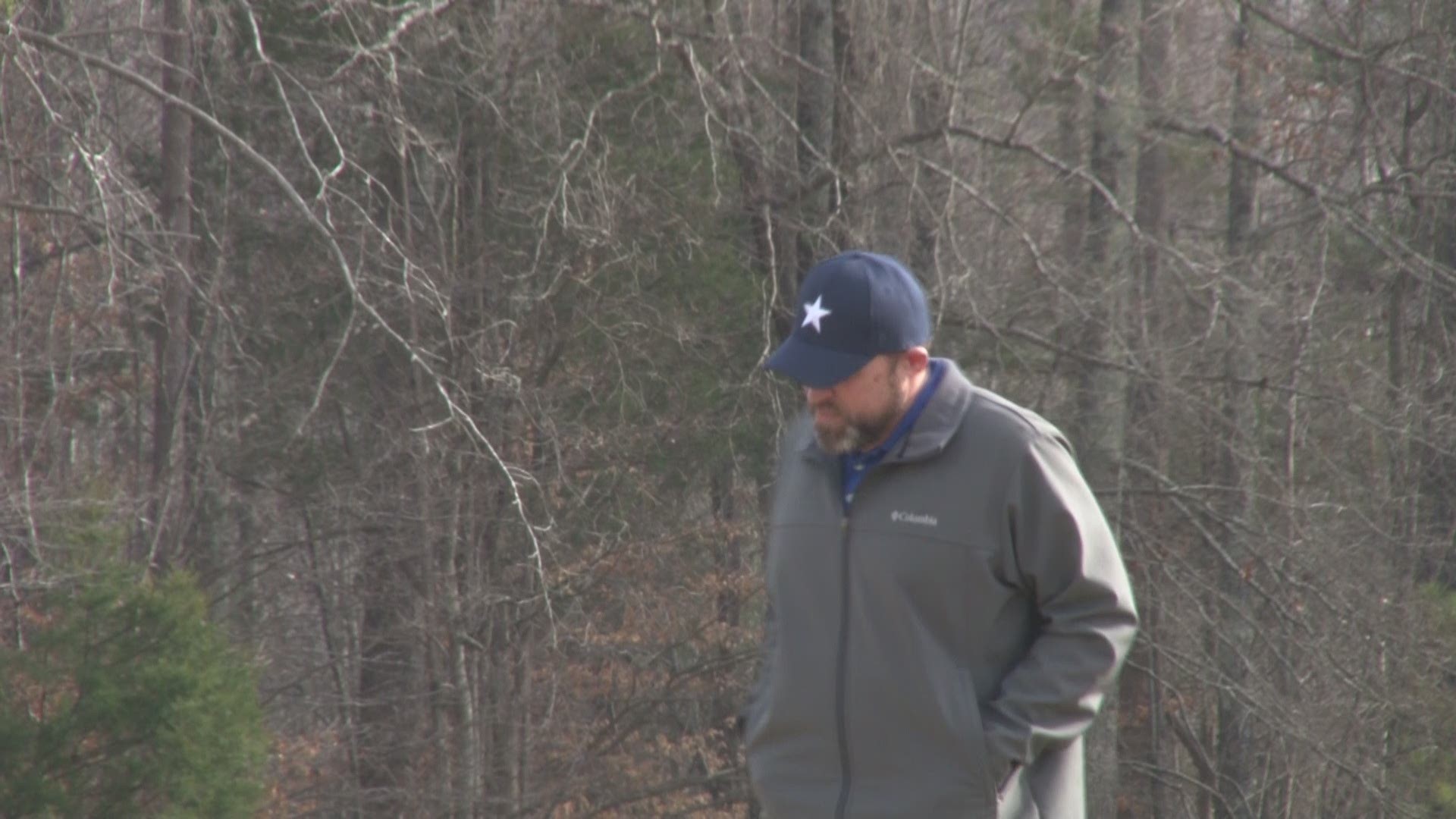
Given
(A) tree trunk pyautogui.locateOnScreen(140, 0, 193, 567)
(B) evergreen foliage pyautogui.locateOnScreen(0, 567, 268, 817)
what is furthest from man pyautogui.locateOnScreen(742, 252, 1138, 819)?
(A) tree trunk pyautogui.locateOnScreen(140, 0, 193, 567)

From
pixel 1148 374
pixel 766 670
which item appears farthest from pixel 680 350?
pixel 766 670

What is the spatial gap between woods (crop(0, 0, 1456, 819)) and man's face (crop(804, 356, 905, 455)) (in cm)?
475

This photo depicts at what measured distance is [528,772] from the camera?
31.0ft

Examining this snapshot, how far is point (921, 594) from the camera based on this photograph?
9.07ft

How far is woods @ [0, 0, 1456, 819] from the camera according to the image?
8.38 metres

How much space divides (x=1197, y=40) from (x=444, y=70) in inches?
182

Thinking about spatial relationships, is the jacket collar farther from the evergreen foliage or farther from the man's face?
the evergreen foliage

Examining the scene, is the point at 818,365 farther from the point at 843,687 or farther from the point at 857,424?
the point at 843,687

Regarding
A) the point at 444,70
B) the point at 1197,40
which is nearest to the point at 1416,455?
the point at 1197,40

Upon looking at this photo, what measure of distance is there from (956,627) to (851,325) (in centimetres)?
52

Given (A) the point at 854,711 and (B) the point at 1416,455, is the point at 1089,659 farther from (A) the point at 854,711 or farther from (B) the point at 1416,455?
(B) the point at 1416,455

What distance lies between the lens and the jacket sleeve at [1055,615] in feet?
8.91

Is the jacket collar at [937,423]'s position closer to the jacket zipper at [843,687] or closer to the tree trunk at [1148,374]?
the jacket zipper at [843,687]

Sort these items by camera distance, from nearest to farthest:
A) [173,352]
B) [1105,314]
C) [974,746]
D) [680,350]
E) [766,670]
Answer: [974,746] → [766,670] → [1105,314] → [680,350] → [173,352]
